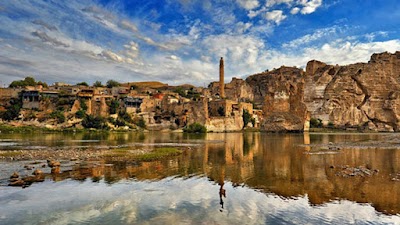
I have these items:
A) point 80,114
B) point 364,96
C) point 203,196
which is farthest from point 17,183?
point 364,96

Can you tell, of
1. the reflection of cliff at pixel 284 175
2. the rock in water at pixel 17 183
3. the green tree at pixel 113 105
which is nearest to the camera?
the reflection of cliff at pixel 284 175

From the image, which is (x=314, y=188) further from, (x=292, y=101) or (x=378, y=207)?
(x=292, y=101)

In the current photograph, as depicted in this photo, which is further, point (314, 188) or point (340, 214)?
point (314, 188)

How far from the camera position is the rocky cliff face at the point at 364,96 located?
91.5m

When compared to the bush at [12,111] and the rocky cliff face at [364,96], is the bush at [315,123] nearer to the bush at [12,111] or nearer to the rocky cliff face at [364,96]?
the rocky cliff face at [364,96]

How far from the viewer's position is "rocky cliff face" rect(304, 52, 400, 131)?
9150cm

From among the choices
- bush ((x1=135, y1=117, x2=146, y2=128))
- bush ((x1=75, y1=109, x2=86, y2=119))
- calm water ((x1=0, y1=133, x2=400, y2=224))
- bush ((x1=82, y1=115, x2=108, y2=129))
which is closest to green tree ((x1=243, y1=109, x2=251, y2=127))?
bush ((x1=135, y1=117, x2=146, y2=128))

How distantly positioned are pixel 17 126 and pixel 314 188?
62909mm

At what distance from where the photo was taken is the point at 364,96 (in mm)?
98312

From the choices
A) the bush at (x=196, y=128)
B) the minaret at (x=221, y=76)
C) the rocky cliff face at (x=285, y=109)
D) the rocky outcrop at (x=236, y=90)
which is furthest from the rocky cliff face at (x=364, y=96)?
the bush at (x=196, y=128)

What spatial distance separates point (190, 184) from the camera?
13.4m

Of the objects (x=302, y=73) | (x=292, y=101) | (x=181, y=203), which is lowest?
(x=181, y=203)

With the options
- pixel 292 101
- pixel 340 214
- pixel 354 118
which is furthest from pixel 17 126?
pixel 354 118

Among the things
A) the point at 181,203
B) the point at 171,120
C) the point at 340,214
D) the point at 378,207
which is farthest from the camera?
the point at 171,120
